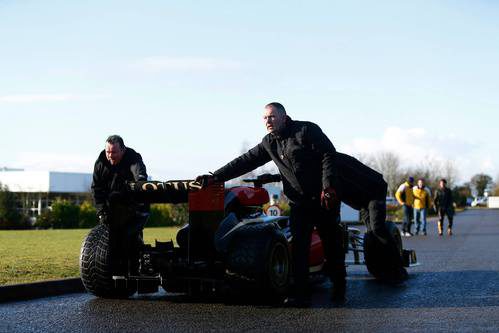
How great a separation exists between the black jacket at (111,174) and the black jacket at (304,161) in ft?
3.46

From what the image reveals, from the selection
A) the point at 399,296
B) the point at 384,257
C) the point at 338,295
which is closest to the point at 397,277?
the point at 384,257

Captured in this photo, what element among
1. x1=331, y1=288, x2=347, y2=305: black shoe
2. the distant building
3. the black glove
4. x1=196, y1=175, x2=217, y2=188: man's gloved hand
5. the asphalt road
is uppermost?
the distant building

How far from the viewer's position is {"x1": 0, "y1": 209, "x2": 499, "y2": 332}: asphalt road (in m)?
7.03

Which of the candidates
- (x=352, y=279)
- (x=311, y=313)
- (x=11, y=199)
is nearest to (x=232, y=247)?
(x=311, y=313)

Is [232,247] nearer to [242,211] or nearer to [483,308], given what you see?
[242,211]

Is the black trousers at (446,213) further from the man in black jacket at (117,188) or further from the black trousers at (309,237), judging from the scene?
the man in black jacket at (117,188)

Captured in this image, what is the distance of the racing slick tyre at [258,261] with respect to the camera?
823 centimetres

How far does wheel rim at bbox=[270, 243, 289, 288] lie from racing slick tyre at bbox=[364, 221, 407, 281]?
6.25 ft

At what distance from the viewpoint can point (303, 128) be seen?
27.9 feet

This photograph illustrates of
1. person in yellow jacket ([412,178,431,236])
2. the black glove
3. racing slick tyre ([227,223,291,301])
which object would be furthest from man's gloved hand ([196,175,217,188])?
person in yellow jacket ([412,178,431,236])

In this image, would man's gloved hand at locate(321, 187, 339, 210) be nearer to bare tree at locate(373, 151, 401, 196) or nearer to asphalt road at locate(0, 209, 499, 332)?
asphalt road at locate(0, 209, 499, 332)

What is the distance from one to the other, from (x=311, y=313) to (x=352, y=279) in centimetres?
330

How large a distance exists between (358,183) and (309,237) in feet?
5.55

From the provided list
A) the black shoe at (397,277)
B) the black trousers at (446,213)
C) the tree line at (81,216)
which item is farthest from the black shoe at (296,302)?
the tree line at (81,216)
